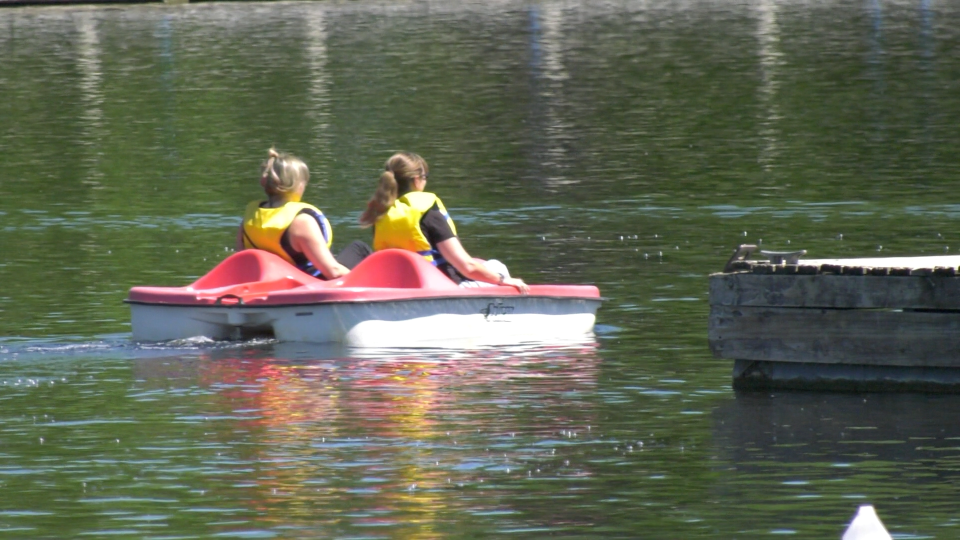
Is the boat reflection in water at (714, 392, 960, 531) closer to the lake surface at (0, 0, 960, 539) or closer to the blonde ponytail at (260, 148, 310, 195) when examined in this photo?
the lake surface at (0, 0, 960, 539)

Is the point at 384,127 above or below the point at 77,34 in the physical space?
above

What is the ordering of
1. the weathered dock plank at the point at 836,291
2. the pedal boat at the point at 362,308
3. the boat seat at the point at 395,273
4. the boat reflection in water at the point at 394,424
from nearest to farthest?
the boat reflection in water at the point at 394,424
the weathered dock plank at the point at 836,291
the pedal boat at the point at 362,308
the boat seat at the point at 395,273

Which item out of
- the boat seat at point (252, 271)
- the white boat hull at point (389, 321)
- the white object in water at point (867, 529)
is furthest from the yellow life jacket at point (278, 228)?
the white object in water at point (867, 529)

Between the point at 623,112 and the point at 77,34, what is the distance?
2854 cm

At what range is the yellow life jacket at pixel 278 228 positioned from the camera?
15156mm

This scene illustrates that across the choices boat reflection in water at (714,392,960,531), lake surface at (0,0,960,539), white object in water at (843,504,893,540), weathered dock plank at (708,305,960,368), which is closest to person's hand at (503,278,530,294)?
lake surface at (0,0,960,539)

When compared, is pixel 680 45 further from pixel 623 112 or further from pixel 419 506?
pixel 419 506

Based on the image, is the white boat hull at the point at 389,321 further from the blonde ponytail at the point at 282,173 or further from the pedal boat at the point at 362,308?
the blonde ponytail at the point at 282,173

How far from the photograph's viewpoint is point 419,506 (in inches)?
366

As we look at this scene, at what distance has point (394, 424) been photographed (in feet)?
37.3

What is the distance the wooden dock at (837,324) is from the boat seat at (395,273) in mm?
2876

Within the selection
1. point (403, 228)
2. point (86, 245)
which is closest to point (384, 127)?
point (86, 245)

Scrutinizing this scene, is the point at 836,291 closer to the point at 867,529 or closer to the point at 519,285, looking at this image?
the point at 519,285

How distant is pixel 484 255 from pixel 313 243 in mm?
5160
